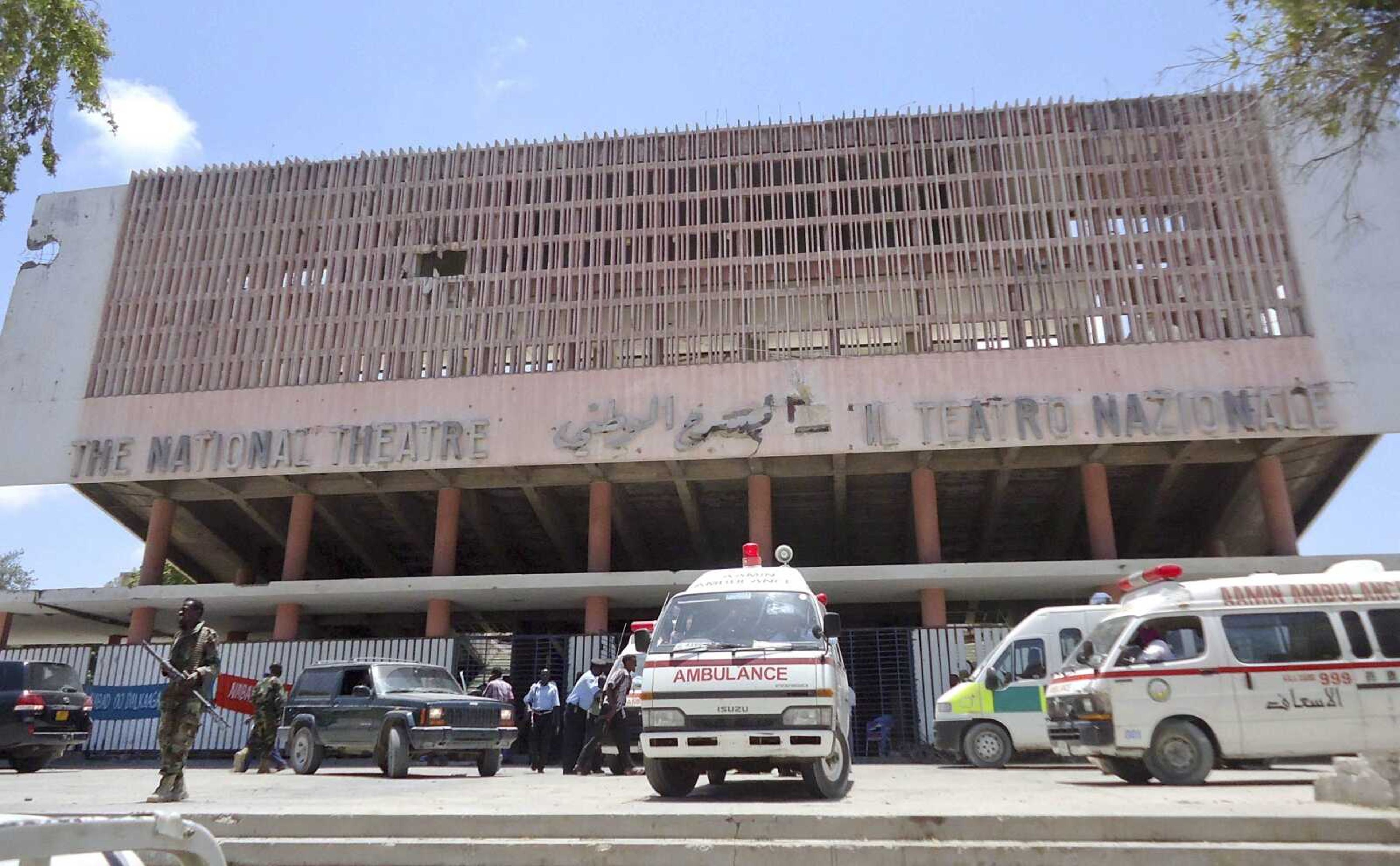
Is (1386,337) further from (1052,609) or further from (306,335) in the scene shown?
(306,335)

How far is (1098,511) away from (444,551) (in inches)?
668

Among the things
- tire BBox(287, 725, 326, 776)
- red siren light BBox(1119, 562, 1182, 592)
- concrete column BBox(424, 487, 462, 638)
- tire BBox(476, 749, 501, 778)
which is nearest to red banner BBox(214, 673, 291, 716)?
concrete column BBox(424, 487, 462, 638)

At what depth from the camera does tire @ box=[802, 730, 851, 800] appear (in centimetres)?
818

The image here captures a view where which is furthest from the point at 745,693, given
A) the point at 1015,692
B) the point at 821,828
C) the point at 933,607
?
the point at 933,607

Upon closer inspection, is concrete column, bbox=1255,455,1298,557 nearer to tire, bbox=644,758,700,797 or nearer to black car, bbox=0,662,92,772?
tire, bbox=644,758,700,797

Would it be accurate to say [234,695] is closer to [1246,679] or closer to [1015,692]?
[1015,692]

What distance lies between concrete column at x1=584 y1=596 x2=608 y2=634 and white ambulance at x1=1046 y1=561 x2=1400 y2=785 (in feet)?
48.2

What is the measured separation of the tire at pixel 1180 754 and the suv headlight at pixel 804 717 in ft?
12.8

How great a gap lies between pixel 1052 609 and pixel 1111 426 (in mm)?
9238

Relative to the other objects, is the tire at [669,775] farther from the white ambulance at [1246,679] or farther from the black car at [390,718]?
the black car at [390,718]

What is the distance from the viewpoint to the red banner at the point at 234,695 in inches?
840

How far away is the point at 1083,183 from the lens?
2397 centimetres

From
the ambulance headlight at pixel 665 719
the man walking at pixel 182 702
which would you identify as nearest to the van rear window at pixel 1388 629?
the ambulance headlight at pixel 665 719

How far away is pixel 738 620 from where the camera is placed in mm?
8961
